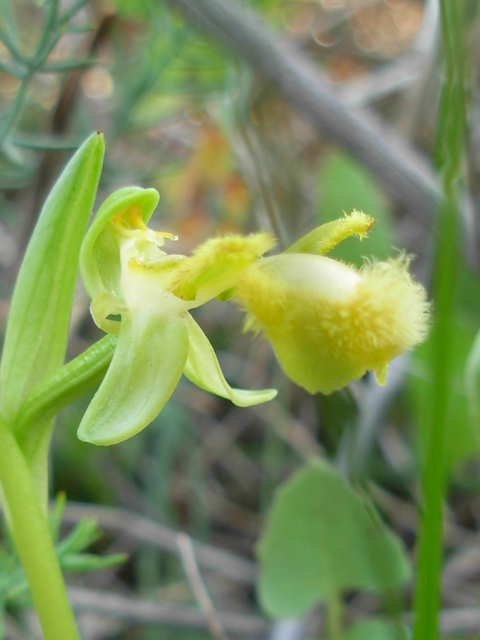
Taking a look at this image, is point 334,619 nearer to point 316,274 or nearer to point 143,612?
point 143,612

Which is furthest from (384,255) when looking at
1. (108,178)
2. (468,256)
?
(108,178)

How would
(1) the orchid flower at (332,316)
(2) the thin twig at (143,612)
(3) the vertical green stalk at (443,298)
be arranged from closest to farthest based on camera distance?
(3) the vertical green stalk at (443,298) < (1) the orchid flower at (332,316) < (2) the thin twig at (143,612)

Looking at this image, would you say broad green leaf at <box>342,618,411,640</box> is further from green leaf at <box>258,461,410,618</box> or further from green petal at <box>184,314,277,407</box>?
green petal at <box>184,314,277,407</box>

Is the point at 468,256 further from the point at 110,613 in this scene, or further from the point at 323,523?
the point at 110,613

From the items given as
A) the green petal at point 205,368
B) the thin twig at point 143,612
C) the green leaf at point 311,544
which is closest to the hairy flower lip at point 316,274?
the green petal at point 205,368

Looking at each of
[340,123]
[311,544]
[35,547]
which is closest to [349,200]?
[340,123]

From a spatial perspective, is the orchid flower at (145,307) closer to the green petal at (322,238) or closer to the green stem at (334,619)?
the green petal at (322,238)
